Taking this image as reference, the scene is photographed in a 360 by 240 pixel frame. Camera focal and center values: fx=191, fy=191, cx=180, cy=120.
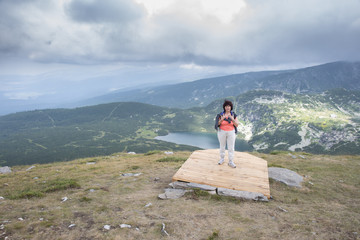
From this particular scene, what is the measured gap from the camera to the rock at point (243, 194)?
1173 cm

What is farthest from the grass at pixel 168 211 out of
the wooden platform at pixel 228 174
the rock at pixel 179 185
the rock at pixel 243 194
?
the wooden platform at pixel 228 174

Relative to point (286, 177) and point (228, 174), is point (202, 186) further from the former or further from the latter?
point (286, 177)

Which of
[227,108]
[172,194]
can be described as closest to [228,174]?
[172,194]

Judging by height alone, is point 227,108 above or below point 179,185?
above

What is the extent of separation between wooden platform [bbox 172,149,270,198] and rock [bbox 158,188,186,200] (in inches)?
39.3

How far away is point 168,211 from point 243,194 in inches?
194

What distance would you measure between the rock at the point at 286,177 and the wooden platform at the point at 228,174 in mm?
1179

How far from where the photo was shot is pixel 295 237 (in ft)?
25.4

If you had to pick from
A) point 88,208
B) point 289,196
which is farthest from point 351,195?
point 88,208

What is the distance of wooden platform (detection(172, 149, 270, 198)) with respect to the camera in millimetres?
12828

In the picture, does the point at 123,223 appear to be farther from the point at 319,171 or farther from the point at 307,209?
the point at 319,171

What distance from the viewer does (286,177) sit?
1562 cm

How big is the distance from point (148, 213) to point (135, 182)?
5.92 m

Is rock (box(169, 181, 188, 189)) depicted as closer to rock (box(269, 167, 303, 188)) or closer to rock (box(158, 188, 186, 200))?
rock (box(158, 188, 186, 200))
